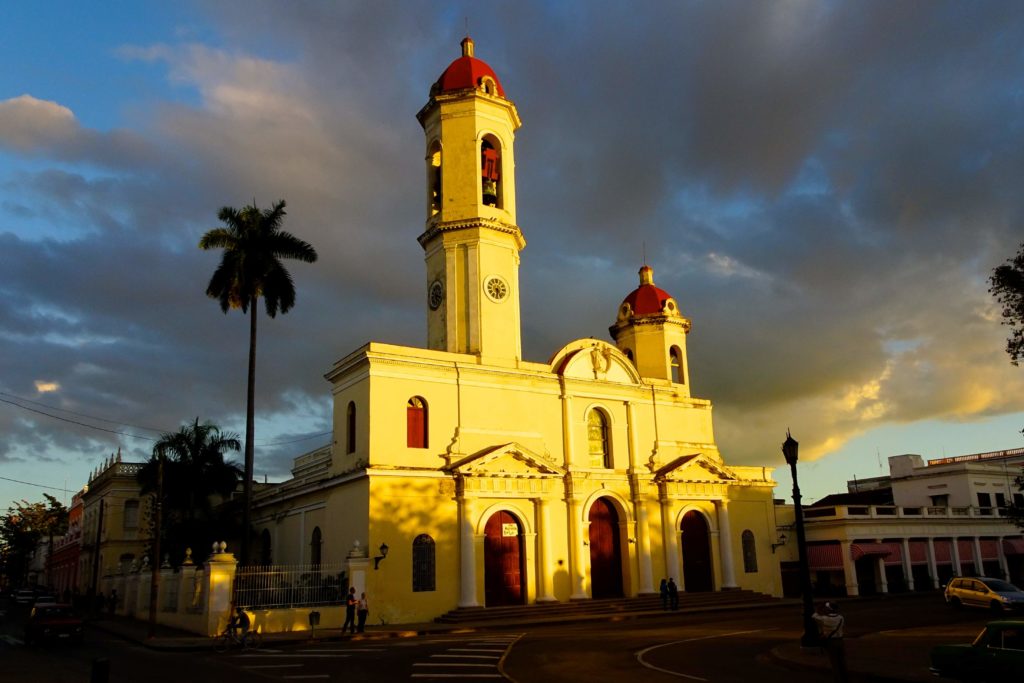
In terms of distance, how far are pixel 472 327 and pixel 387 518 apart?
29.1 feet

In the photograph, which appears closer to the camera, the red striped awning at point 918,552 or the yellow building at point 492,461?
the yellow building at point 492,461

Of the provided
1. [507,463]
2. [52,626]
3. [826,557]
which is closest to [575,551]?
[507,463]

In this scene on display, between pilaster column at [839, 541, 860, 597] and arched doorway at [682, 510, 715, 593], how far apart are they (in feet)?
31.6

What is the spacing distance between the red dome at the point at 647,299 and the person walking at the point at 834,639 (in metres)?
29.4

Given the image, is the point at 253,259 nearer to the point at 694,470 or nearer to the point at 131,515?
the point at 694,470

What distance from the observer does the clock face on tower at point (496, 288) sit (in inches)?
1371

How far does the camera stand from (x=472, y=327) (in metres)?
34.3

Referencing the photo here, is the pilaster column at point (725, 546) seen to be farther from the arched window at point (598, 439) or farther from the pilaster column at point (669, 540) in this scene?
the arched window at point (598, 439)

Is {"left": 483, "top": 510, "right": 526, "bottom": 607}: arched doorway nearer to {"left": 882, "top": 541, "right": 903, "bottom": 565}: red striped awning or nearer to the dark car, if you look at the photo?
the dark car

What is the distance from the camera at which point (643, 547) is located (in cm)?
3572

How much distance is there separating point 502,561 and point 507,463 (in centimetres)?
383

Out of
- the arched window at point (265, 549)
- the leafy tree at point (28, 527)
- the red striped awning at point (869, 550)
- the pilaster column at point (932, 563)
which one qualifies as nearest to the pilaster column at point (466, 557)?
the arched window at point (265, 549)

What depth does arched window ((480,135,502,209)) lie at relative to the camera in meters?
36.4

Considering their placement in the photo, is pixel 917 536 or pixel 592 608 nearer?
pixel 592 608
